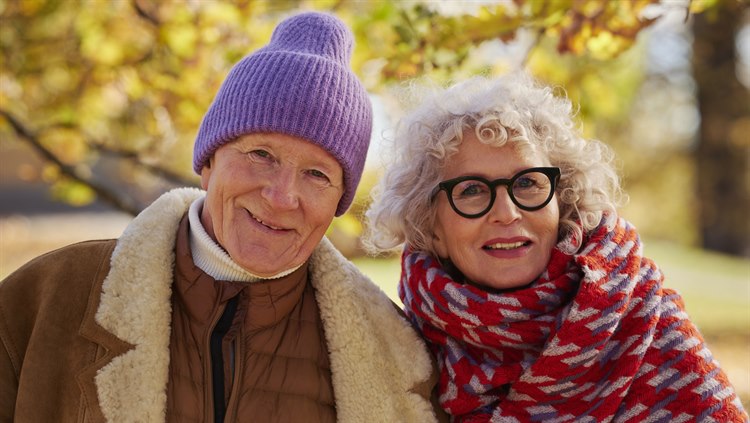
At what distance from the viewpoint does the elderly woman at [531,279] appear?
7.02 feet

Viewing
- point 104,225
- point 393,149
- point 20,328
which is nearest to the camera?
point 20,328

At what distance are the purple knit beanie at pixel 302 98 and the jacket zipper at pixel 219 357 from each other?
486mm

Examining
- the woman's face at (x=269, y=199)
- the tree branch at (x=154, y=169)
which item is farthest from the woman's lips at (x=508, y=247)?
the tree branch at (x=154, y=169)

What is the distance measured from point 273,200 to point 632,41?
171cm

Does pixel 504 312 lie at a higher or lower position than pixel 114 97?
lower

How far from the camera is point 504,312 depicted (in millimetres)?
2195

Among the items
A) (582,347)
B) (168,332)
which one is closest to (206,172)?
(168,332)

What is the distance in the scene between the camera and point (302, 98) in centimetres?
216

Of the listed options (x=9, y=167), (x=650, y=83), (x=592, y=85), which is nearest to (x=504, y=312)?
(x=592, y=85)

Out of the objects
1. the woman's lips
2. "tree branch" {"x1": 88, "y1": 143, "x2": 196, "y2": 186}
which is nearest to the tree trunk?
"tree branch" {"x1": 88, "y1": 143, "x2": 196, "y2": 186}

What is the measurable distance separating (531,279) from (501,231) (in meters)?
0.18

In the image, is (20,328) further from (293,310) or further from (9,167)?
(9,167)

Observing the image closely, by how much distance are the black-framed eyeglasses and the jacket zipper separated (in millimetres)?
742

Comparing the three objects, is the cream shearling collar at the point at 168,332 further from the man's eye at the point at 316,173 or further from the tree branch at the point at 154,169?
the tree branch at the point at 154,169
